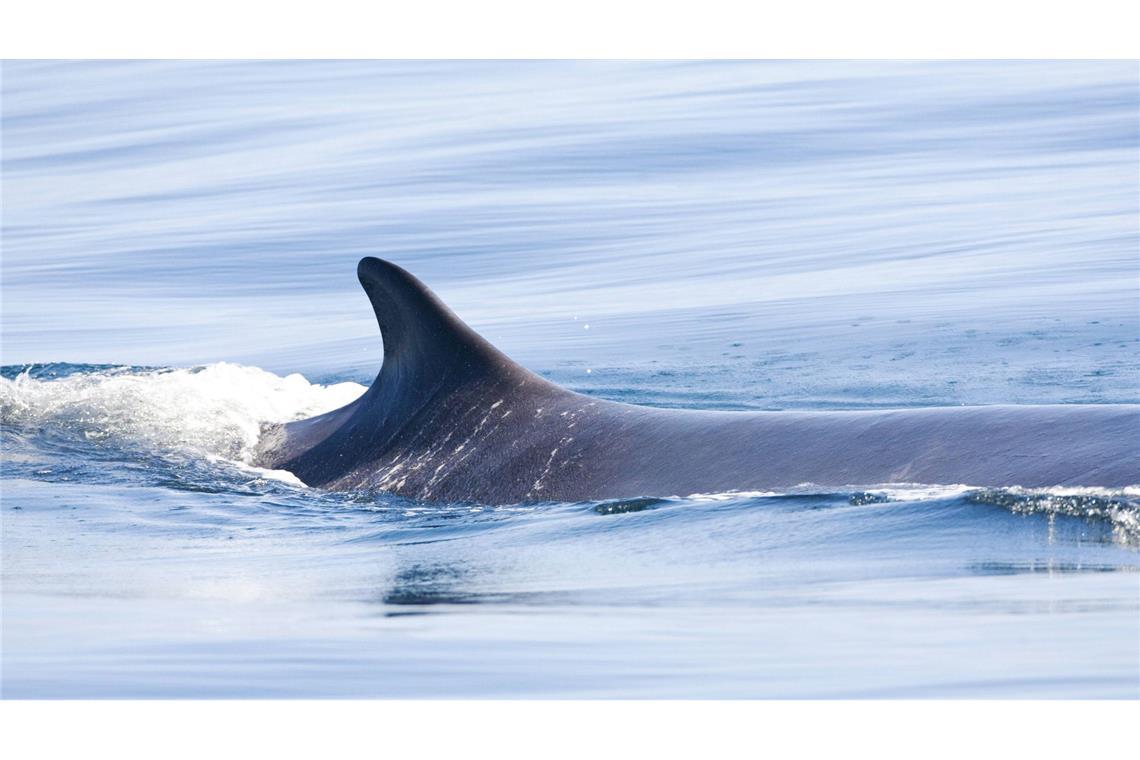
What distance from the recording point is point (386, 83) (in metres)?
39.6

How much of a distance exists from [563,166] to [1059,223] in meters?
8.93

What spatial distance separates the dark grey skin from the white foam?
84cm

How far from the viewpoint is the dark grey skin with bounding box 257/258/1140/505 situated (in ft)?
25.8

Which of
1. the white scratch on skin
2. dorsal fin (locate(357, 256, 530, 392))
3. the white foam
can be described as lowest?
the white scratch on skin

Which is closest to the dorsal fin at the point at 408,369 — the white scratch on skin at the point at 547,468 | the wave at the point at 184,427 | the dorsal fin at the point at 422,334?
the dorsal fin at the point at 422,334

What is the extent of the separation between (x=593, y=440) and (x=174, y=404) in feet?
13.1

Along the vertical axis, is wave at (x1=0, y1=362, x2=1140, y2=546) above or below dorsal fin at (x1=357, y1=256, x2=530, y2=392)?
below

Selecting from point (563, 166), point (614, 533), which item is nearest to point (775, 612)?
point (614, 533)

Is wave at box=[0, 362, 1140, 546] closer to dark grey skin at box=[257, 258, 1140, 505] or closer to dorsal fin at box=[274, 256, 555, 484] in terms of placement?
dark grey skin at box=[257, 258, 1140, 505]

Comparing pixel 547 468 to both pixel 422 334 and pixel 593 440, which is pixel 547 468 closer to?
pixel 593 440

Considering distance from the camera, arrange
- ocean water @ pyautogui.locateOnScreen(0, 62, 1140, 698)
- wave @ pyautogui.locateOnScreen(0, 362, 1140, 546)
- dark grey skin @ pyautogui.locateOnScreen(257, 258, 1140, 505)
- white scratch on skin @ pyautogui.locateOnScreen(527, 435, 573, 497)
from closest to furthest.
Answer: ocean water @ pyautogui.locateOnScreen(0, 62, 1140, 698)
dark grey skin @ pyautogui.locateOnScreen(257, 258, 1140, 505)
wave @ pyautogui.locateOnScreen(0, 362, 1140, 546)
white scratch on skin @ pyautogui.locateOnScreen(527, 435, 573, 497)

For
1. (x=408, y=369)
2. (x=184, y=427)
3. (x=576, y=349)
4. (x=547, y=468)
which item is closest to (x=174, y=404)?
(x=184, y=427)

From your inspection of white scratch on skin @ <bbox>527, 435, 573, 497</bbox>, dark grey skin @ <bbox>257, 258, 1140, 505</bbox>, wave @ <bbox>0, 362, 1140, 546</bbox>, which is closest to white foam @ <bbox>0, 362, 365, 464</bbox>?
wave @ <bbox>0, 362, 1140, 546</bbox>

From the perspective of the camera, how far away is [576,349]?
51.1 ft
